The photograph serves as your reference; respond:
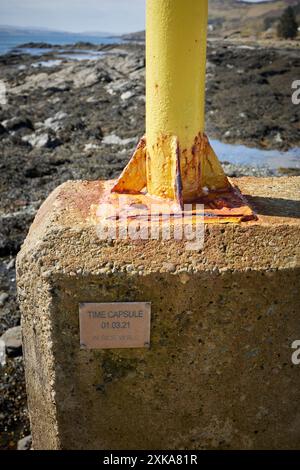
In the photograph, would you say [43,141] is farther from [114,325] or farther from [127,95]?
[114,325]

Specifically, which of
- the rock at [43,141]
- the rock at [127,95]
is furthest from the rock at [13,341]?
the rock at [127,95]

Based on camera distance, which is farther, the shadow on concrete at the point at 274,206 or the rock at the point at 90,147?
the rock at the point at 90,147

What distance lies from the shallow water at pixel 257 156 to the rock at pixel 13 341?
561cm

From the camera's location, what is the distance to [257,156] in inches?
360

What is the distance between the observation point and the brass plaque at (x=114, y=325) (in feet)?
6.95

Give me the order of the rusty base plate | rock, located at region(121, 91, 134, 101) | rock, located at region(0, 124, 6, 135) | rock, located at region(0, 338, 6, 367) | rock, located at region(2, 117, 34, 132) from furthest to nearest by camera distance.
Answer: rock, located at region(121, 91, 134, 101)
rock, located at region(2, 117, 34, 132)
rock, located at region(0, 124, 6, 135)
rock, located at region(0, 338, 6, 367)
the rusty base plate

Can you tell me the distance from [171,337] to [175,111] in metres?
1.13

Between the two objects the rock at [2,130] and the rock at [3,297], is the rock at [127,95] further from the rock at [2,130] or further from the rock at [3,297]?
the rock at [3,297]

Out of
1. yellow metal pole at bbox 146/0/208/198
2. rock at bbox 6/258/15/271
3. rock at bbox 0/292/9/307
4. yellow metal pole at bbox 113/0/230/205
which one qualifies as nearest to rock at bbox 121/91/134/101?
rock at bbox 6/258/15/271

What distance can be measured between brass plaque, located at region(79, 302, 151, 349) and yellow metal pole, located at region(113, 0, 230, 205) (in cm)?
62

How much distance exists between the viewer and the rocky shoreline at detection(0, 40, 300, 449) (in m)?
4.70

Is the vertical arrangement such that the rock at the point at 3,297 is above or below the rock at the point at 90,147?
below

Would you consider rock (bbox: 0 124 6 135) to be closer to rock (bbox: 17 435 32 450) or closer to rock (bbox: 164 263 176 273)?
rock (bbox: 17 435 32 450)

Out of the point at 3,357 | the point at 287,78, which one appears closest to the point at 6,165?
the point at 3,357
